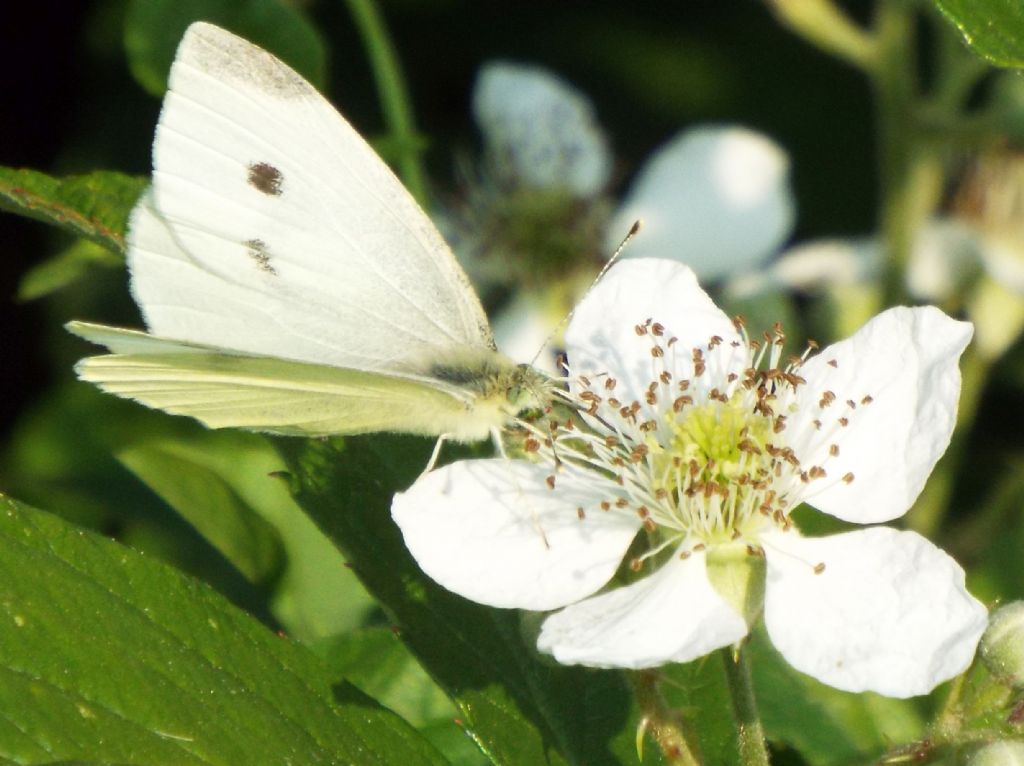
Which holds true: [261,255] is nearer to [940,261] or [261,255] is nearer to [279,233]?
[279,233]

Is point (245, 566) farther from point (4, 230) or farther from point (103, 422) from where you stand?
point (4, 230)

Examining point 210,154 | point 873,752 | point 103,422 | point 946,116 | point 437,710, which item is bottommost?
point 103,422

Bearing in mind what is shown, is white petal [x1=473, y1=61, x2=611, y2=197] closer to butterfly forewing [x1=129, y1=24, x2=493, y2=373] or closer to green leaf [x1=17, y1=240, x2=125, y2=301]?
green leaf [x1=17, y1=240, x2=125, y2=301]

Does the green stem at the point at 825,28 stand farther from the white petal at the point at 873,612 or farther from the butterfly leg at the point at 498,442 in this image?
the white petal at the point at 873,612

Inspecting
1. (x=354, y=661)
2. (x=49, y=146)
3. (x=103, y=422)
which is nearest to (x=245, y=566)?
(x=354, y=661)

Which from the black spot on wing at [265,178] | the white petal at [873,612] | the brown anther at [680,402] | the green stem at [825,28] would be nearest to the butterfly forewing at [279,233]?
the black spot on wing at [265,178]

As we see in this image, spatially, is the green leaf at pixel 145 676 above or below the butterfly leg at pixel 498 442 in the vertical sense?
below

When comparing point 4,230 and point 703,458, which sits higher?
point 703,458
